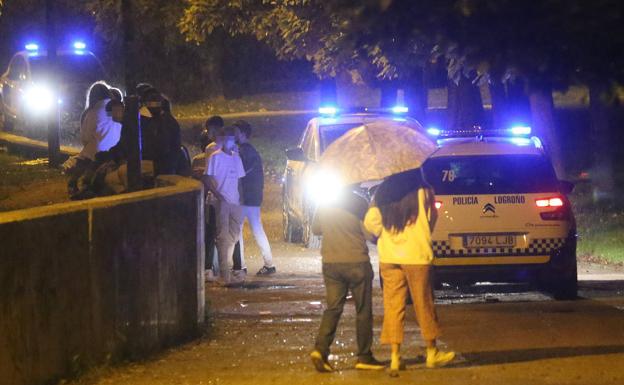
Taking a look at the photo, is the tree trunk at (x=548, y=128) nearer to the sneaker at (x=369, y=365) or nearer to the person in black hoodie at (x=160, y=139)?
the person in black hoodie at (x=160, y=139)

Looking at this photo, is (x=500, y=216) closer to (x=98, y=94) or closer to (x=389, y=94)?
(x=98, y=94)

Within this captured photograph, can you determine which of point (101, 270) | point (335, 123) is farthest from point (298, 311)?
point (335, 123)

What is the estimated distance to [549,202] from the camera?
38.4 feet

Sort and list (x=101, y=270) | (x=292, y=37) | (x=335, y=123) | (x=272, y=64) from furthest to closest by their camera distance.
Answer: (x=272, y=64)
(x=292, y=37)
(x=335, y=123)
(x=101, y=270)

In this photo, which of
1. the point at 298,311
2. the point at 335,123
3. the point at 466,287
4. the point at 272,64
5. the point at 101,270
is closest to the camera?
the point at 101,270

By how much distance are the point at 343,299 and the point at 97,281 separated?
1775 millimetres

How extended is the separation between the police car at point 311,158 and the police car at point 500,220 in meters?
4.07

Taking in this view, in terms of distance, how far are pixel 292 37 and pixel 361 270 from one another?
567 inches

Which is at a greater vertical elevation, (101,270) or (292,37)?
(292,37)

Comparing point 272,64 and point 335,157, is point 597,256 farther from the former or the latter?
point 272,64

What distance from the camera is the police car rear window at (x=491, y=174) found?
11773mm

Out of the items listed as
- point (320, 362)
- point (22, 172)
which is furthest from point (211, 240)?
point (22, 172)

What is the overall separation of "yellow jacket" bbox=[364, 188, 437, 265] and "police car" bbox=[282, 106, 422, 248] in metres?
6.96

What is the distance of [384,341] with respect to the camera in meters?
8.66
